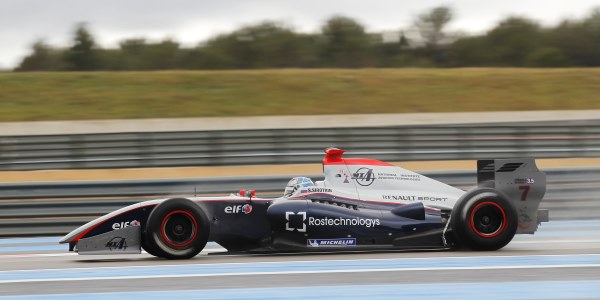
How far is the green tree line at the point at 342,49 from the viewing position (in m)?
40.3

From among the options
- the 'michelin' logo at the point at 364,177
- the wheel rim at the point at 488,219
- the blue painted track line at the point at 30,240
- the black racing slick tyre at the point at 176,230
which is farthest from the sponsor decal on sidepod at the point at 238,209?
the blue painted track line at the point at 30,240

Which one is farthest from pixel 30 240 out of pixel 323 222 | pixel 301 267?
pixel 301 267

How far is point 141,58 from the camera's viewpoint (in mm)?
41281

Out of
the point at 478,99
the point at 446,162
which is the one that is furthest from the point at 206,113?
the point at 446,162

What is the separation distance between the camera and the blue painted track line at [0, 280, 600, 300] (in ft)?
20.6

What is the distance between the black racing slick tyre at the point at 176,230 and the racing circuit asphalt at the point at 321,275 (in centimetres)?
13

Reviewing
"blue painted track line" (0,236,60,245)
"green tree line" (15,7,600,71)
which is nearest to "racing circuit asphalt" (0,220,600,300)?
"blue painted track line" (0,236,60,245)

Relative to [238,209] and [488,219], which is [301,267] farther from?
[488,219]

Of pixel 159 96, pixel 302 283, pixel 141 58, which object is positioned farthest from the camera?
pixel 141 58

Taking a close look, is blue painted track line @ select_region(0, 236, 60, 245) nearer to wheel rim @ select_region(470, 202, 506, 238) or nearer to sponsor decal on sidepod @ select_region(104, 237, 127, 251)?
sponsor decal on sidepod @ select_region(104, 237, 127, 251)

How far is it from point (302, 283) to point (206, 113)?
896 inches

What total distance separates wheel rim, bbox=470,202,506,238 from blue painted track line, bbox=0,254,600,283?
42 cm

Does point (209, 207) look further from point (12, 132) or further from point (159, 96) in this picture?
point (159, 96)

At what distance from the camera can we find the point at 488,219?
8.59m
